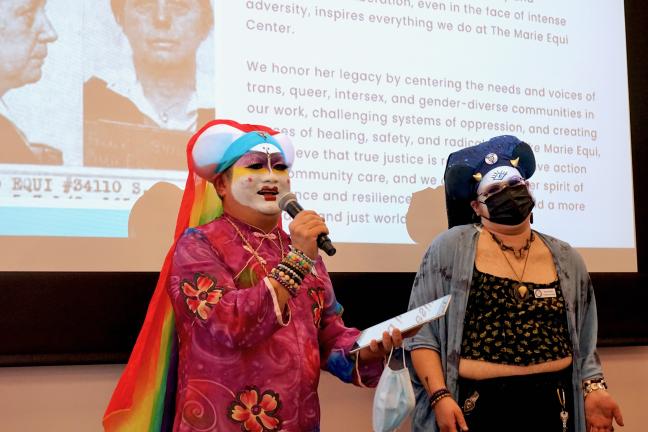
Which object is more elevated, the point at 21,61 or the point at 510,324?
the point at 21,61

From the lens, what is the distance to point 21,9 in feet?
8.55

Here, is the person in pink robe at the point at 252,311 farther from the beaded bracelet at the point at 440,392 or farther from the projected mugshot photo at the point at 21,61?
the projected mugshot photo at the point at 21,61

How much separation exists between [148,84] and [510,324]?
4.58ft

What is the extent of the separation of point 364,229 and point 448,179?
49cm

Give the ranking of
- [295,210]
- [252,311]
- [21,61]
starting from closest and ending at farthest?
1. [252,311]
2. [295,210]
3. [21,61]

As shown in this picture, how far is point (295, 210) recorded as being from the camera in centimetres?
199

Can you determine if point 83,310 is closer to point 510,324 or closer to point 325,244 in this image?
point 325,244

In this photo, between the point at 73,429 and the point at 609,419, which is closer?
the point at 609,419

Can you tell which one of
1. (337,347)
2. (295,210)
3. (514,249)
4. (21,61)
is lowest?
(337,347)

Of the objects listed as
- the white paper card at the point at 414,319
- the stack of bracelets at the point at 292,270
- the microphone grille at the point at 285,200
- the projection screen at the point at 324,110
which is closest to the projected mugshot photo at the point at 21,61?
the projection screen at the point at 324,110

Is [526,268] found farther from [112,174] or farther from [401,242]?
[112,174]

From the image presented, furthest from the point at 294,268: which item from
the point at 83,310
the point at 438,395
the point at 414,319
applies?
the point at 83,310

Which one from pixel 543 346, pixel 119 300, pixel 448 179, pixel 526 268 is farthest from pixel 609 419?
pixel 119 300

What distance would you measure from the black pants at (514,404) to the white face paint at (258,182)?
780 millimetres
